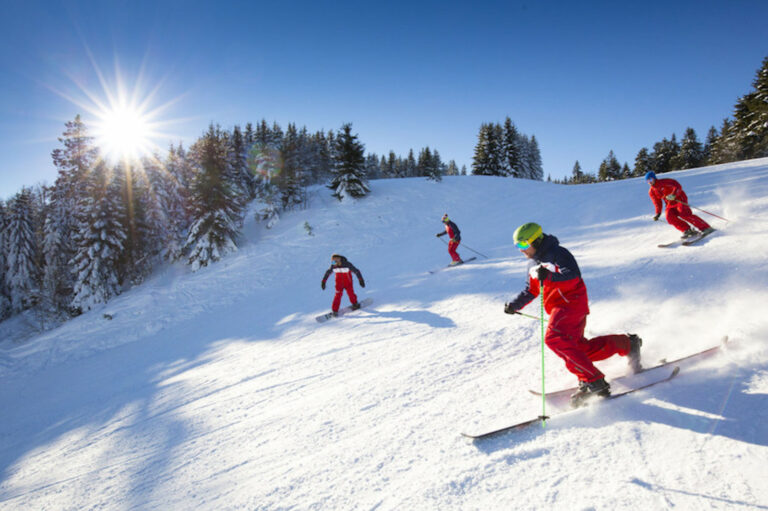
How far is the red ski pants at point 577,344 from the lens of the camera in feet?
10.2

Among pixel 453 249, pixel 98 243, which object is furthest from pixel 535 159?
pixel 98 243

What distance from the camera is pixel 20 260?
99.0 feet

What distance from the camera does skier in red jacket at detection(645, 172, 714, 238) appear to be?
285 inches

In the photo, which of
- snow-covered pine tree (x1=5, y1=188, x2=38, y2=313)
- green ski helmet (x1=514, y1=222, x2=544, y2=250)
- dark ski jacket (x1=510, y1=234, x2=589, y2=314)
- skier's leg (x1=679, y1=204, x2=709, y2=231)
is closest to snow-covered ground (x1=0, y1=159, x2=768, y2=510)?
skier's leg (x1=679, y1=204, x2=709, y2=231)

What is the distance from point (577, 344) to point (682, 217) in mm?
6855

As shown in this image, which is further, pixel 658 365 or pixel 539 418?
pixel 658 365

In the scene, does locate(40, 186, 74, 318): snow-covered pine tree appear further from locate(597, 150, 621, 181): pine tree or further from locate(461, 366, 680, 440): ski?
locate(597, 150, 621, 181): pine tree

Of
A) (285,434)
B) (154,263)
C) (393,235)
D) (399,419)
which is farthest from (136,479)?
(154,263)

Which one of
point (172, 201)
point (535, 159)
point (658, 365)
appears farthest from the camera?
point (535, 159)

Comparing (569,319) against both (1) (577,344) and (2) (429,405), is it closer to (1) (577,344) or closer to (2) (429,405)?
(1) (577,344)

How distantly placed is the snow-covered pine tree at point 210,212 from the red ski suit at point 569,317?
21.5 metres

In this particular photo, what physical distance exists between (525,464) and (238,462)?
2.96 m

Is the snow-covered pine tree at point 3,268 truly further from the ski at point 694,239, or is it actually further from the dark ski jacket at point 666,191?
the ski at point 694,239

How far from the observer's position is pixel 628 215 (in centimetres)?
1164
